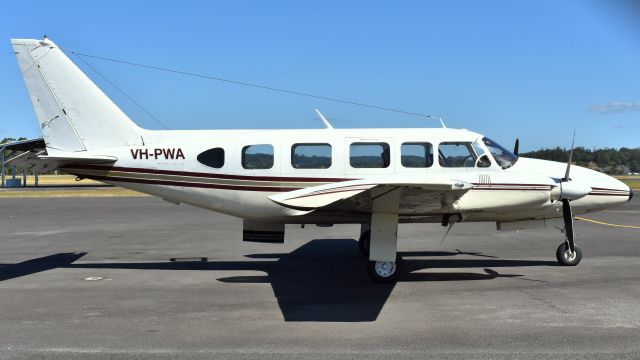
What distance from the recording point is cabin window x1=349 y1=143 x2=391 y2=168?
10250 millimetres

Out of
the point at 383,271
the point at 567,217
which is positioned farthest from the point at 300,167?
the point at 567,217

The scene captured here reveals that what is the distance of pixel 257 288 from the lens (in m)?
9.25

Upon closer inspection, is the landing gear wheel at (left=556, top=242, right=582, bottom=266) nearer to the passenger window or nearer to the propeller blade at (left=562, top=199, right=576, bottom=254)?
the propeller blade at (left=562, top=199, right=576, bottom=254)

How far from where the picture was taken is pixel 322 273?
10.6 metres

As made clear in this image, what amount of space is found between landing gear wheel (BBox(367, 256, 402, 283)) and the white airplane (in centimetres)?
2

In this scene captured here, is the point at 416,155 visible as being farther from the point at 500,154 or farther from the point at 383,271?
the point at 383,271

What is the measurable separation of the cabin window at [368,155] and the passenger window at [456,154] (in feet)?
3.61

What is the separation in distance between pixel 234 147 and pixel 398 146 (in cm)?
328

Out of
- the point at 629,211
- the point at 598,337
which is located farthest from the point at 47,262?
the point at 629,211

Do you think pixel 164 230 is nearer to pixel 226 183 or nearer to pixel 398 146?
pixel 226 183

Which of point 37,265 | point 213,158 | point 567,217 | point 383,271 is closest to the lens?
point 383,271

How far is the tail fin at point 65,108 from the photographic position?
35.7 feet

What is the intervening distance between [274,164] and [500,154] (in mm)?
4497

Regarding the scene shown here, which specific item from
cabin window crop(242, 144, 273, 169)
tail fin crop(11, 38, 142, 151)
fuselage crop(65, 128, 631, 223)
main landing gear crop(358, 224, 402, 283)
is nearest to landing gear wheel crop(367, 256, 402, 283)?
main landing gear crop(358, 224, 402, 283)
